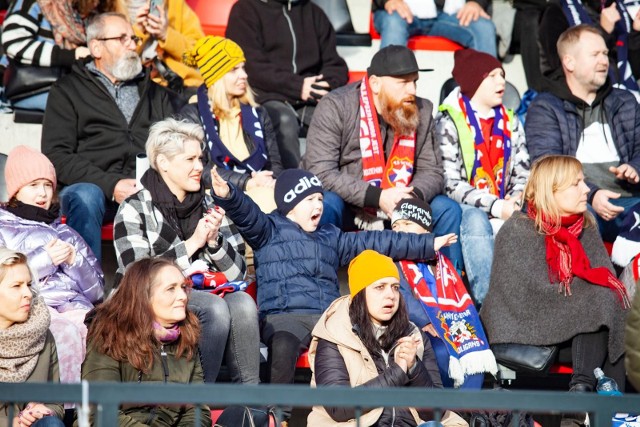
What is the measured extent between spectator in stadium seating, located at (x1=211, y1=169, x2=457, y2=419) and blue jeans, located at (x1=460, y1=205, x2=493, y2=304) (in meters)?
0.46

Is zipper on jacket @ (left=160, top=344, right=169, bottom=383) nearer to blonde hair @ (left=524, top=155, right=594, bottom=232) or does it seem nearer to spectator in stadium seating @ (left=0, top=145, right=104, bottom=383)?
spectator in stadium seating @ (left=0, top=145, right=104, bottom=383)

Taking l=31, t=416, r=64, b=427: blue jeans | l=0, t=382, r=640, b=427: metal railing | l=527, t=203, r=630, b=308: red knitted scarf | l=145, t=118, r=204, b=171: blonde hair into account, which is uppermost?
l=145, t=118, r=204, b=171: blonde hair

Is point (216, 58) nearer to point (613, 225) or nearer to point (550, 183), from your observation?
point (550, 183)

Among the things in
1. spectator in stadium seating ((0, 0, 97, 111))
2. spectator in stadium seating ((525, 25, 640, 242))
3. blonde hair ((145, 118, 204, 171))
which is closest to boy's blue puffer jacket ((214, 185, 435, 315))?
blonde hair ((145, 118, 204, 171))

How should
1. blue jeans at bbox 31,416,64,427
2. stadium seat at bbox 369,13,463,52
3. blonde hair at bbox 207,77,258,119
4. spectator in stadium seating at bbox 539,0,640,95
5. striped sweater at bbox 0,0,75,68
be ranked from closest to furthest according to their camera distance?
blue jeans at bbox 31,416,64,427
blonde hair at bbox 207,77,258,119
striped sweater at bbox 0,0,75,68
spectator in stadium seating at bbox 539,0,640,95
stadium seat at bbox 369,13,463,52

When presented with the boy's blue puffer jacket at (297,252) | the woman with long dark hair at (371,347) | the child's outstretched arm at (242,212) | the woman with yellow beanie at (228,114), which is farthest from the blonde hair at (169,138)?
the woman with long dark hair at (371,347)

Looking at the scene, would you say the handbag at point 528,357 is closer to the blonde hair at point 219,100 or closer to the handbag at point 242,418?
the handbag at point 242,418

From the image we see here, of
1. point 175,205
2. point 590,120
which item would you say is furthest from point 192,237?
point 590,120

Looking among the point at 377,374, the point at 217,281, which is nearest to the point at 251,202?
the point at 217,281

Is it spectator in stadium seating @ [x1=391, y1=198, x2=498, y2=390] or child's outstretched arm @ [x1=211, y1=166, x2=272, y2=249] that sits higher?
child's outstretched arm @ [x1=211, y1=166, x2=272, y2=249]

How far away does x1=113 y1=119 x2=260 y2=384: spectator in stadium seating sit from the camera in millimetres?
5816

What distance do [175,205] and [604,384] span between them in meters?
2.24

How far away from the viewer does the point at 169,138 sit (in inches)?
248

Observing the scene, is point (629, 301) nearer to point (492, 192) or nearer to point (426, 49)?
point (492, 192)
